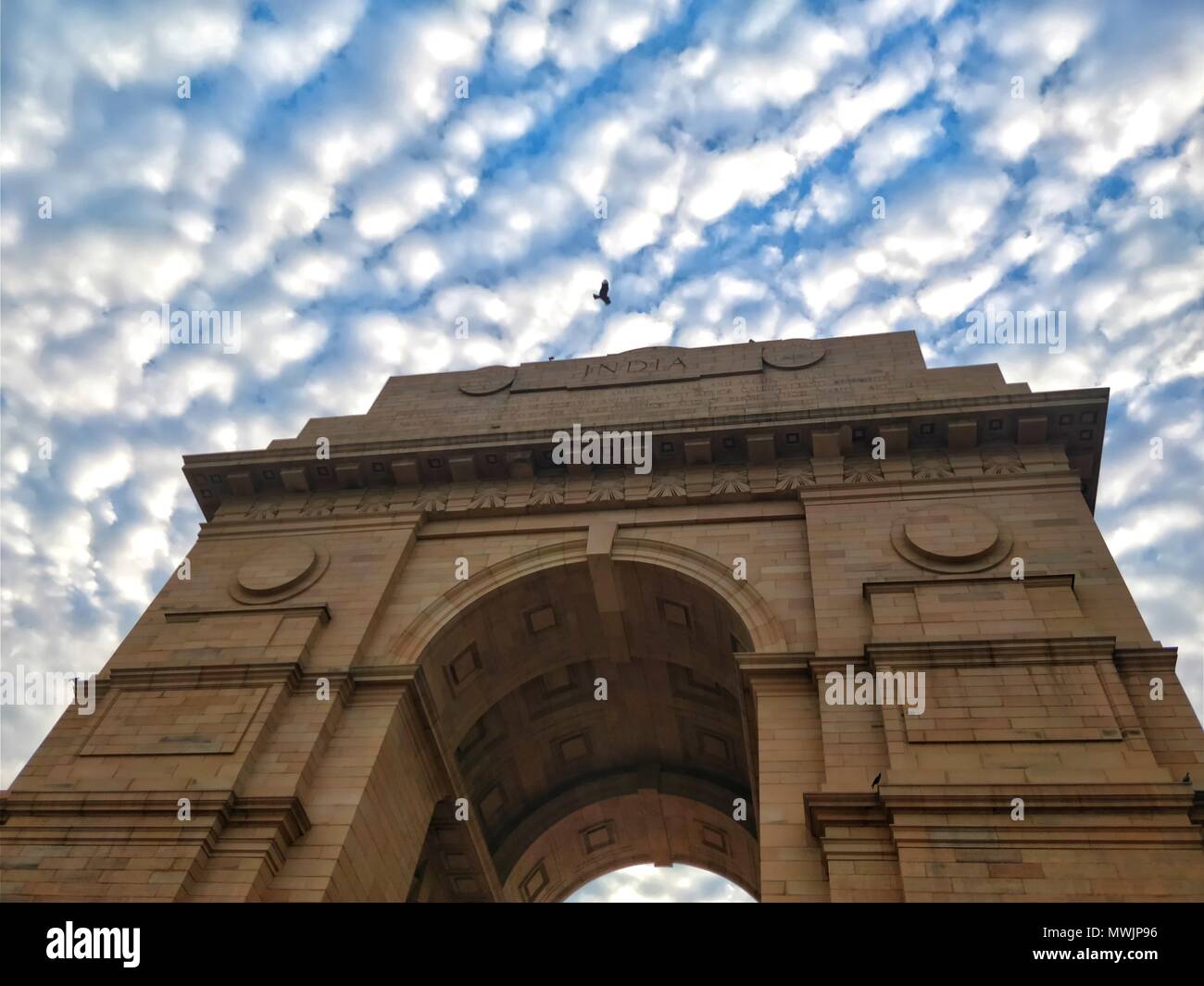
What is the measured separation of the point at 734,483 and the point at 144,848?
46.7 feet

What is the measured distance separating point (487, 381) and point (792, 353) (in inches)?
362

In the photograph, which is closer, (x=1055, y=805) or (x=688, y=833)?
(x=1055, y=805)

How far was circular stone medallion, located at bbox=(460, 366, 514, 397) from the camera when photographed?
2886 centimetres

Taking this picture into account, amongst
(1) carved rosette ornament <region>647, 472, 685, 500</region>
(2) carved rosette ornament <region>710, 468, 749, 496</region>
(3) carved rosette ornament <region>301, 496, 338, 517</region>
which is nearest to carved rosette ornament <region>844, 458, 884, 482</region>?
(2) carved rosette ornament <region>710, 468, 749, 496</region>

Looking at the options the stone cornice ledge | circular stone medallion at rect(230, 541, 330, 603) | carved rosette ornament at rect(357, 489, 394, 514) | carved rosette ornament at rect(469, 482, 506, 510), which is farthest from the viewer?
carved rosette ornament at rect(357, 489, 394, 514)

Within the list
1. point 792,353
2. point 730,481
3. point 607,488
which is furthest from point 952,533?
point 792,353

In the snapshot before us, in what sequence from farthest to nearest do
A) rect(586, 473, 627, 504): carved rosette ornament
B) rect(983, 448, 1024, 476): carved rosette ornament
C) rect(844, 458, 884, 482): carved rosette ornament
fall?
rect(586, 473, 627, 504): carved rosette ornament, rect(844, 458, 884, 482): carved rosette ornament, rect(983, 448, 1024, 476): carved rosette ornament

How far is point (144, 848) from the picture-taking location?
1614 cm

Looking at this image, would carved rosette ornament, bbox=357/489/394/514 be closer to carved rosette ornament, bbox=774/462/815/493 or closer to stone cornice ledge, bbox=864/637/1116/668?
carved rosette ornament, bbox=774/462/815/493

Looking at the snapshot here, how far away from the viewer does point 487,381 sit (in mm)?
29344

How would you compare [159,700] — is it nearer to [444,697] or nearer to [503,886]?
[444,697]

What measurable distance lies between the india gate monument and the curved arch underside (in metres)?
0.11
